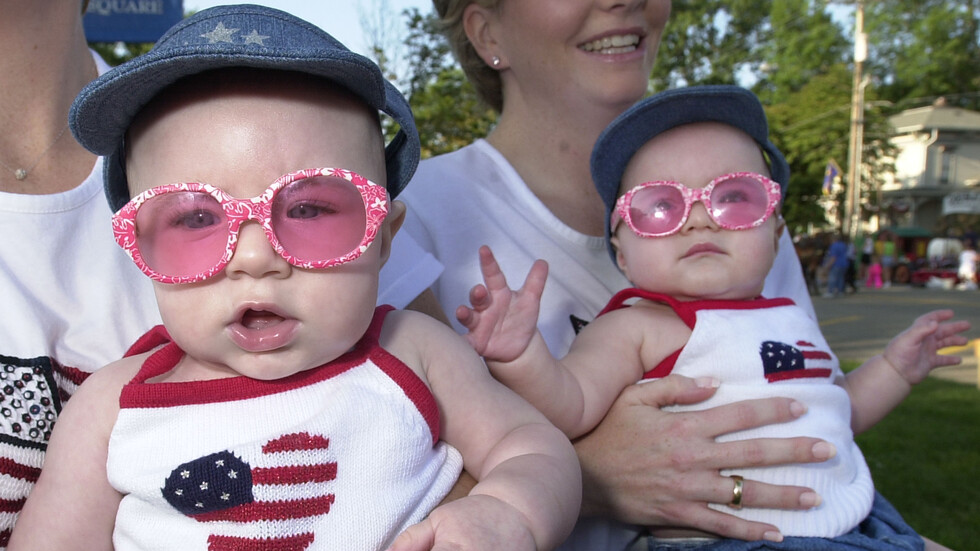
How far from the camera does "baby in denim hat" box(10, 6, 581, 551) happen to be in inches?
56.1

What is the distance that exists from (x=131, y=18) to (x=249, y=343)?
4114 millimetres

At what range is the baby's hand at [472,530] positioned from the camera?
1284mm

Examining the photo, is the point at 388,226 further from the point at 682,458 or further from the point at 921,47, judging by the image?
the point at 921,47

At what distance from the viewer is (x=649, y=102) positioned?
2303mm

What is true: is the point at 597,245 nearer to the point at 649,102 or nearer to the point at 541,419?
the point at 649,102

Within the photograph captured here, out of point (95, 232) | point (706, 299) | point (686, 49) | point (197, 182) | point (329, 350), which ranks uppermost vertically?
point (197, 182)

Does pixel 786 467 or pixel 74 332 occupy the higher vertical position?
pixel 74 332

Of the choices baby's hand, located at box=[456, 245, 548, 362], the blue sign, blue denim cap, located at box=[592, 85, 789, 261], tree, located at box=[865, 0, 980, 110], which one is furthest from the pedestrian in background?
tree, located at box=[865, 0, 980, 110]

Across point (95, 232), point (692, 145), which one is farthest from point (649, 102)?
point (95, 232)

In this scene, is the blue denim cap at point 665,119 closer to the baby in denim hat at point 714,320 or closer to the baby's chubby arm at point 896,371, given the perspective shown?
the baby in denim hat at point 714,320

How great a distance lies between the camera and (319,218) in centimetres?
148

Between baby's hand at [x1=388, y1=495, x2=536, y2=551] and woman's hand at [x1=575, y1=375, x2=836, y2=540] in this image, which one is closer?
baby's hand at [x1=388, y1=495, x2=536, y2=551]

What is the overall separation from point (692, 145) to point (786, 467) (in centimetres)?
96

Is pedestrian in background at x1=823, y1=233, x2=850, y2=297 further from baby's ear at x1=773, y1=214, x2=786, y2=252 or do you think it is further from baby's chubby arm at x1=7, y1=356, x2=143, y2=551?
baby's chubby arm at x1=7, y1=356, x2=143, y2=551
